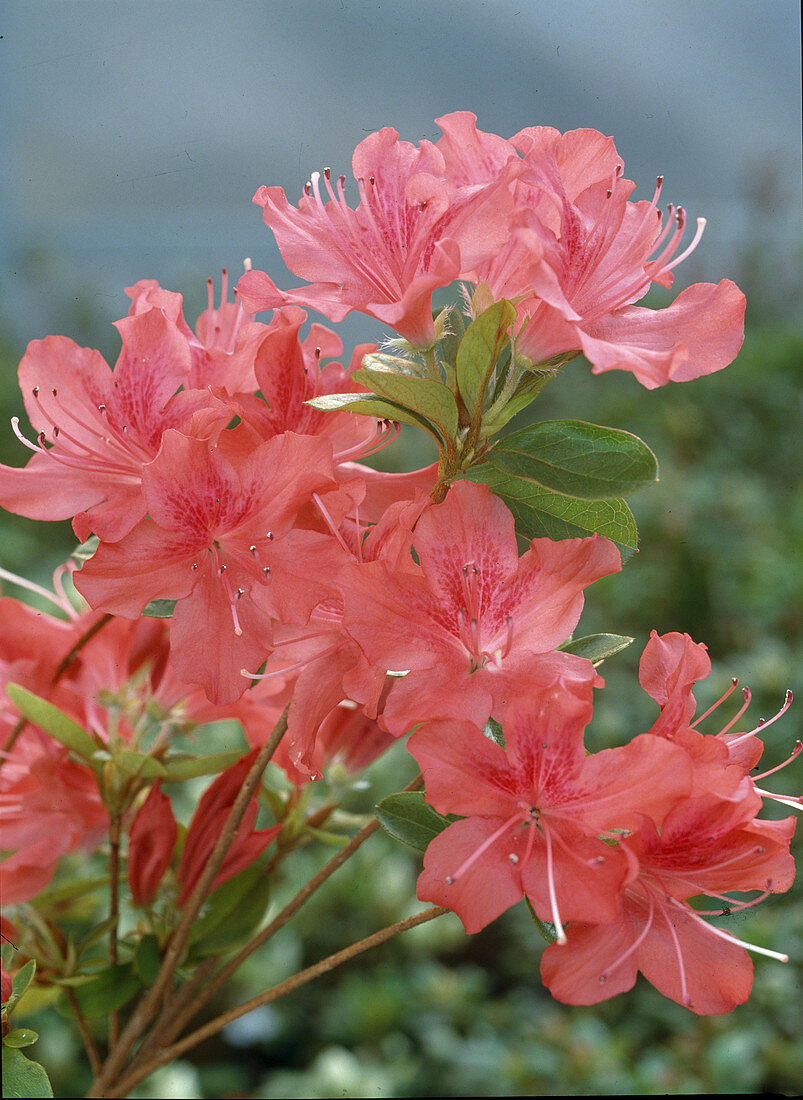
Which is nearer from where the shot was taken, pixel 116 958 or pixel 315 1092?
pixel 116 958

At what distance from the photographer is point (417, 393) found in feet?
1.34

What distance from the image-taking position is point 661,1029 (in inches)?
52.1

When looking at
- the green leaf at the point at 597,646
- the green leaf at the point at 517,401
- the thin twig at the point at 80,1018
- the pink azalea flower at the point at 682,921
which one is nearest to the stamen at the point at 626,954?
the pink azalea flower at the point at 682,921

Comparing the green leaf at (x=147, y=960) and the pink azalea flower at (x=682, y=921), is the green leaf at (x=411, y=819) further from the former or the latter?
the green leaf at (x=147, y=960)

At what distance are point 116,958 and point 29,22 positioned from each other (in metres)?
0.66

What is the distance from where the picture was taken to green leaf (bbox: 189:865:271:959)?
0.57 meters

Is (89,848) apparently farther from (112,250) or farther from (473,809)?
(112,250)

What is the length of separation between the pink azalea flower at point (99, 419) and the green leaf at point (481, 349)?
0.40 feet

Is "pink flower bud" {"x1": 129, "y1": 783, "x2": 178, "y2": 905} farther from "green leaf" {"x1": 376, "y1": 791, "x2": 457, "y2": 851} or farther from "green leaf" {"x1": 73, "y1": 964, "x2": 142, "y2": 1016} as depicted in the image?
"green leaf" {"x1": 376, "y1": 791, "x2": 457, "y2": 851}

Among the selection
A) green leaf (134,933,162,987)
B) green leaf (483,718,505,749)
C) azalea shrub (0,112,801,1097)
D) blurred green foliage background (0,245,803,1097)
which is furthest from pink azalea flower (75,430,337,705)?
blurred green foliage background (0,245,803,1097)

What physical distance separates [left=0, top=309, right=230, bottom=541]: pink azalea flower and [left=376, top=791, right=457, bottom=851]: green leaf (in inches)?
7.1

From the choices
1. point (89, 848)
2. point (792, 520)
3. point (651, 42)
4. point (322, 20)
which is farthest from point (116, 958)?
point (792, 520)

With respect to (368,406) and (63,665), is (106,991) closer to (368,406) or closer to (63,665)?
(63,665)

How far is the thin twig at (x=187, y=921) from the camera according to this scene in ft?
1.61
